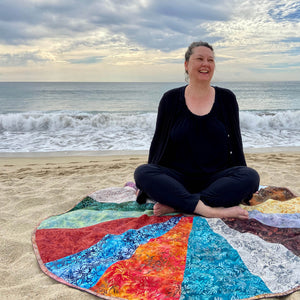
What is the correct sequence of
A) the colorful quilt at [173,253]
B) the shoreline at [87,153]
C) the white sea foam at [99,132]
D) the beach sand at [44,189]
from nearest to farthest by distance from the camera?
the colorful quilt at [173,253] → the beach sand at [44,189] → the shoreline at [87,153] → the white sea foam at [99,132]

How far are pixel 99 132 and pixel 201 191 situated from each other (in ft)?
26.7

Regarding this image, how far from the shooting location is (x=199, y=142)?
9.38ft

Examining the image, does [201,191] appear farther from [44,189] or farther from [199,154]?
[44,189]

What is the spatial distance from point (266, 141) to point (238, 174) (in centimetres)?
673

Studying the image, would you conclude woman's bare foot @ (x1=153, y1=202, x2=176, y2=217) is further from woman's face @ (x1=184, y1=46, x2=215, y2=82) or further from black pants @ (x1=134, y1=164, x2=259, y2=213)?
woman's face @ (x1=184, y1=46, x2=215, y2=82)

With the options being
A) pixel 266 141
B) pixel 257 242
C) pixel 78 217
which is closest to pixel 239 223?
pixel 257 242

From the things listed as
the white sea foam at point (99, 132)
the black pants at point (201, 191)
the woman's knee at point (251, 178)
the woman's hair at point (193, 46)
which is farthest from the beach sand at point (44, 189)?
the woman's hair at point (193, 46)

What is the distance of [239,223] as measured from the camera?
2.58 metres

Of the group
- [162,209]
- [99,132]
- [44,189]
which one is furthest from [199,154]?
[99,132]

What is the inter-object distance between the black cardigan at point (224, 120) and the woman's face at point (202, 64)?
242mm

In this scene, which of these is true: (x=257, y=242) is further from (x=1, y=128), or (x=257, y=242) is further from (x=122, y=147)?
(x=1, y=128)

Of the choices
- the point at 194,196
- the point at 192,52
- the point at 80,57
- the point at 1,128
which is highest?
the point at 80,57

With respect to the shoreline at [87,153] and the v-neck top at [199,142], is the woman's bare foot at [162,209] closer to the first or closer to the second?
the v-neck top at [199,142]

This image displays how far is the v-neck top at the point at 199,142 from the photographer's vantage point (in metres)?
2.87
